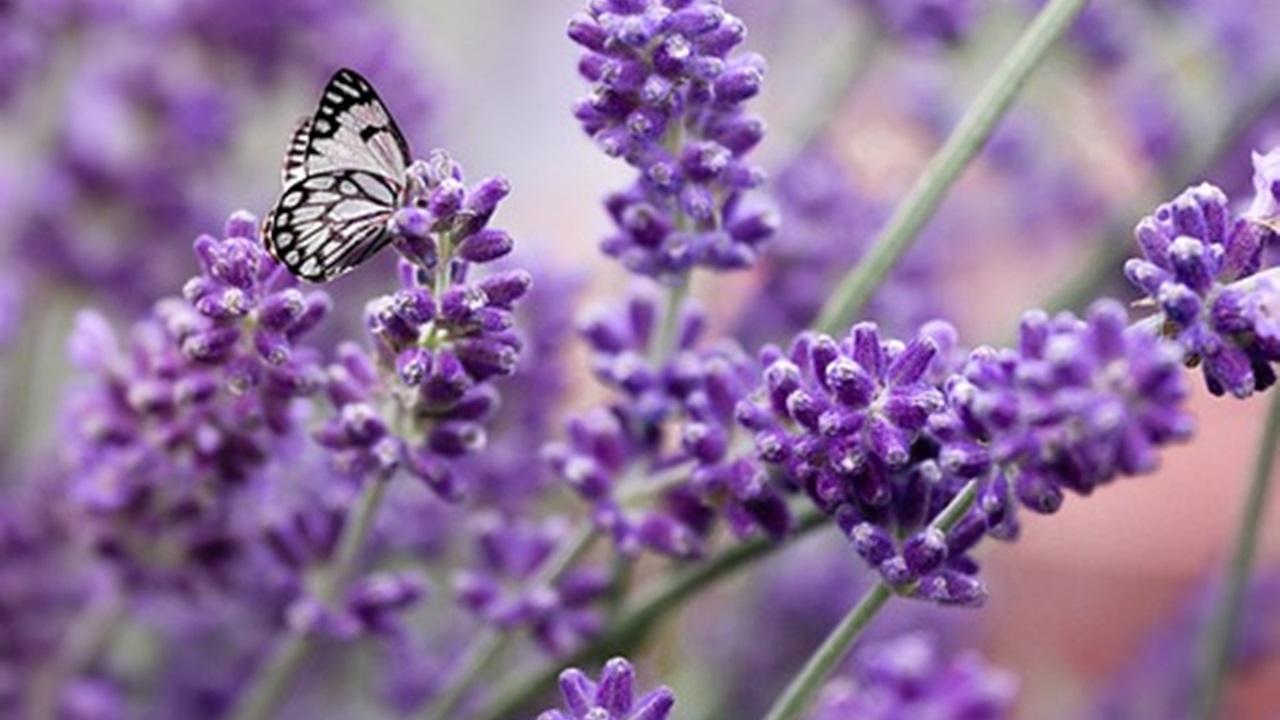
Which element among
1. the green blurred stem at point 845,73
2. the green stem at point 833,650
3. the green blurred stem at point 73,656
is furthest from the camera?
the green blurred stem at point 845,73

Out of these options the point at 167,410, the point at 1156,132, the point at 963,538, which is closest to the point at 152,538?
the point at 167,410

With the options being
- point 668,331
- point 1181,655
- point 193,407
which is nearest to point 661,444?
point 668,331

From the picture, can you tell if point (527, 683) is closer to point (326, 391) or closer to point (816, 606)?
point (326, 391)

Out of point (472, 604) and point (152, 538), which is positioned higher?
point (152, 538)

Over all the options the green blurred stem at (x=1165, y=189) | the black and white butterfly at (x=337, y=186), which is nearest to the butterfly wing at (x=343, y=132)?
the black and white butterfly at (x=337, y=186)

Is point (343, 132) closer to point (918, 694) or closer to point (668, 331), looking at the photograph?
point (668, 331)

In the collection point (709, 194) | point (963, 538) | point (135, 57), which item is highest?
point (135, 57)

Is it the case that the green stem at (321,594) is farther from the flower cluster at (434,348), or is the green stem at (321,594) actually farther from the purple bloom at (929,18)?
the purple bloom at (929,18)
